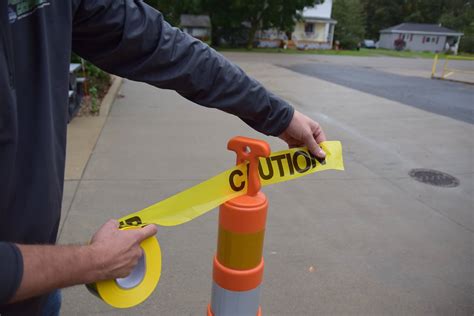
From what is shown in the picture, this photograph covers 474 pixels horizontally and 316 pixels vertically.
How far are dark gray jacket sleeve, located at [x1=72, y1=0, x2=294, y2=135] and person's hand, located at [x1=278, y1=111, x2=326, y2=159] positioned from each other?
3 cm

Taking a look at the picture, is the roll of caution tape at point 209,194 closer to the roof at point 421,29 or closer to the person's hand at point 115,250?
the person's hand at point 115,250

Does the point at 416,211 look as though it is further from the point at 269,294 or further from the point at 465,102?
the point at 465,102

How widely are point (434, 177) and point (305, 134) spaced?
4.23 m

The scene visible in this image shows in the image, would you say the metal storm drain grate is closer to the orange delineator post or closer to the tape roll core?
the orange delineator post

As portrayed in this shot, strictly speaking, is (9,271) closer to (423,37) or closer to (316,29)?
(316,29)

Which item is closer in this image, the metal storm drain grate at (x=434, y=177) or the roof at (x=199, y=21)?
the metal storm drain grate at (x=434, y=177)

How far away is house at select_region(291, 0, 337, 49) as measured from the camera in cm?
5175

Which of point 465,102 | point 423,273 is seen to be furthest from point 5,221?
point 465,102

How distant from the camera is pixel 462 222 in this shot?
3.98 m

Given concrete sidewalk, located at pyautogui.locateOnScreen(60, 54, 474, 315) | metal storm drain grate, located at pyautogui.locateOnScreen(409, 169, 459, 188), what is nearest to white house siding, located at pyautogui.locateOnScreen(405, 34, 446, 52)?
concrete sidewalk, located at pyautogui.locateOnScreen(60, 54, 474, 315)

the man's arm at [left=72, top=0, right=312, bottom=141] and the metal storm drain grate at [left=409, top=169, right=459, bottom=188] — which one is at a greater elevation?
the man's arm at [left=72, top=0, right=312, bottom=141]

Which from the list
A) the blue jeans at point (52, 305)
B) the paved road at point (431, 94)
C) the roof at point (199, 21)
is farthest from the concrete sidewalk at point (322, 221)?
the roof at point (199, 21)

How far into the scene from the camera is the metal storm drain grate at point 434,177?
496cm

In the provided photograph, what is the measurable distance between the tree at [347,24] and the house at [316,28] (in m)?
2.59
